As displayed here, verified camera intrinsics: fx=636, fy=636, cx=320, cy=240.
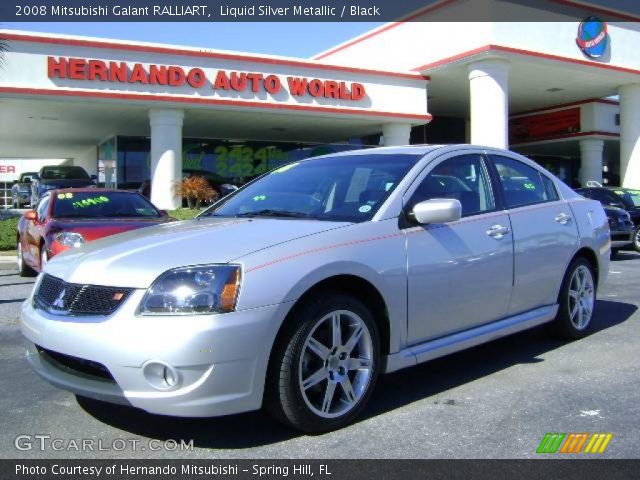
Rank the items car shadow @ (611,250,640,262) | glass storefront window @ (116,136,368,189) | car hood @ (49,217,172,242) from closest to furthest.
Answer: car hood @ (49,217,172,242) < car shadow @ (611,250,640,262) < glass storefront window @ (116,136,368,189)

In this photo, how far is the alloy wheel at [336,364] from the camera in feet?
11.2

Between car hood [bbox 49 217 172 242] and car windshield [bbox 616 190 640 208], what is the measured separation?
35.8 feet

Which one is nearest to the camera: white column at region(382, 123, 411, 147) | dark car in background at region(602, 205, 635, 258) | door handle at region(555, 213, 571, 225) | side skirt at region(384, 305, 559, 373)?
side skirt at region(384, 305, 559, 373)

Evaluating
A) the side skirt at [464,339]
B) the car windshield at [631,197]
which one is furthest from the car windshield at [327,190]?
the car windshield at [631,197]

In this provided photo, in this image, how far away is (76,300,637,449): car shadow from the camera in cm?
349

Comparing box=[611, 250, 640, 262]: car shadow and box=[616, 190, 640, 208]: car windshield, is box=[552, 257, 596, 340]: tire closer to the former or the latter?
box=[611, 250, 640, 262]: car shadow

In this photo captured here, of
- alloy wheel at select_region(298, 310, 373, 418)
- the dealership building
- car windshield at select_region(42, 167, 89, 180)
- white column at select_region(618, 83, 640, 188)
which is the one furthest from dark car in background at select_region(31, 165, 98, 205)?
white column at select_region(618, 83, 640, 188)

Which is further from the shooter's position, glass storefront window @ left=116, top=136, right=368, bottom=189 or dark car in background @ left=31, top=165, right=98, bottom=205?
glass storefront window @ left=116, top=136, right=368, bottom=189

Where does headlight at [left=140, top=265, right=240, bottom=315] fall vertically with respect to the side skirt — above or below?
above

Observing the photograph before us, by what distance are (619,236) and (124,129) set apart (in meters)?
19.6

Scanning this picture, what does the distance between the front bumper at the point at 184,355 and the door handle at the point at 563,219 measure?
298 centimetres

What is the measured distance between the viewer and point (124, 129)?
25.7 m
